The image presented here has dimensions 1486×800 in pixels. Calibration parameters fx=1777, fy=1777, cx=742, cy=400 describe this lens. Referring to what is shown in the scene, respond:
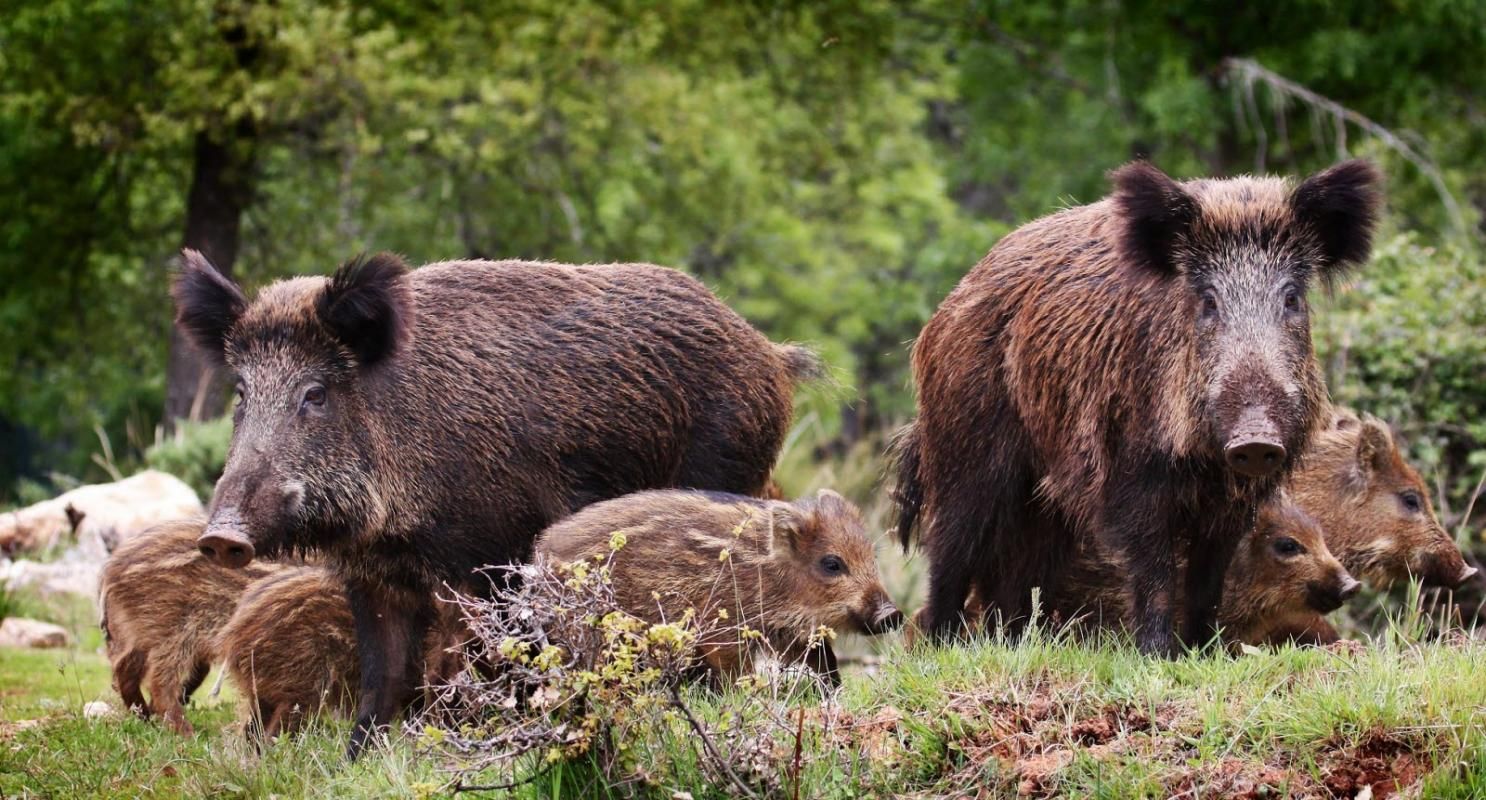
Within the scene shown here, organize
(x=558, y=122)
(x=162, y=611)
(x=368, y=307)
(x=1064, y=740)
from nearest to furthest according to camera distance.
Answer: (x=1064, y=740)
(x=368, y=307)
(x=162, y=611)
(x=558, y=122)

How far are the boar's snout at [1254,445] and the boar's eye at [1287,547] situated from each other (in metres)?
1.58

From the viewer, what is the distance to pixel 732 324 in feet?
27.2

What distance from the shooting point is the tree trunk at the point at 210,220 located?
17.7 meters

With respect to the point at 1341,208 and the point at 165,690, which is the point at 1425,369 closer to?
the point at 1341,208

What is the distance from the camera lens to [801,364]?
8.52 metres

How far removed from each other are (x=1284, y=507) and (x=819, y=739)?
121 inches

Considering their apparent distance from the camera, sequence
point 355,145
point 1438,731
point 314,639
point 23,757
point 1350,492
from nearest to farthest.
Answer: point 1438,731 < point 23,757 < point 314,639 < point 1350,492 < point 355,145

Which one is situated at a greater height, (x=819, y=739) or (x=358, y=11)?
(x=358, y=11)

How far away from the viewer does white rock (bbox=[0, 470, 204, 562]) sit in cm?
1196

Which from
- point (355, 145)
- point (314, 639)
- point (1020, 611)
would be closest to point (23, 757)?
point (314, 639)

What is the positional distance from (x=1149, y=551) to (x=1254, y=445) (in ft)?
2.52

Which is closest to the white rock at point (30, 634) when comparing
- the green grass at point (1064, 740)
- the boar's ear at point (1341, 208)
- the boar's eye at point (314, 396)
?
the green grass at point (1064, 740)

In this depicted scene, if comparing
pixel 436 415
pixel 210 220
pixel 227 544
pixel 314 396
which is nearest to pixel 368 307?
pixel 314 396

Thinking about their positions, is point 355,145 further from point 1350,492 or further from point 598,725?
point 598,725
